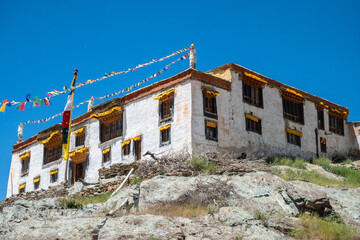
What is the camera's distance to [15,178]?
42438 mm

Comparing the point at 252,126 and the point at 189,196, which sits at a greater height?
the point at 252,126

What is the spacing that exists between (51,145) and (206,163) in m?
17.9

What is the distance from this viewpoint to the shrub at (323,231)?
58.5 feet

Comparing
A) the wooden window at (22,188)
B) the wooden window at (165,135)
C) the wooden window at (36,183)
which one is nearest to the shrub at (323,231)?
the wooden window at (165,135)

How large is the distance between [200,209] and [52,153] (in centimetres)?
2240

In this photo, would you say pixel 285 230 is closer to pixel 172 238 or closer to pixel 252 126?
pixel 172 238

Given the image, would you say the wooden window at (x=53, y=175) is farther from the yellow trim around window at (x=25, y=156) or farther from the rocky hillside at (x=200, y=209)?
the rocky hillside at (x=200, y=209)

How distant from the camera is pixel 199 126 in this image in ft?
95.4

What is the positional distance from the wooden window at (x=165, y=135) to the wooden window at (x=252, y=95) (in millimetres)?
5617

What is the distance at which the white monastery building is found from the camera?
29.7 metres

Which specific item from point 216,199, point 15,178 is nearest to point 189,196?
point 216,199

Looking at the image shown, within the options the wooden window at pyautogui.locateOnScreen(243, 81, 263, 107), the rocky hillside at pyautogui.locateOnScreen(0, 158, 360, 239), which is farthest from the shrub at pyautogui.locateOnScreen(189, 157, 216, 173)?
the wooden window at pyautogui.locateOnScreen(243, 81, 263, 107)

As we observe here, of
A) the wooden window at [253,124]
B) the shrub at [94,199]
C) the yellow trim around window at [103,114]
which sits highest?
the yellow trim around window at [103,114]

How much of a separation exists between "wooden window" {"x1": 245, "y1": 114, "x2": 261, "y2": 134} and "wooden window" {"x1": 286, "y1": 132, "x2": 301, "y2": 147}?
10.1 ft
